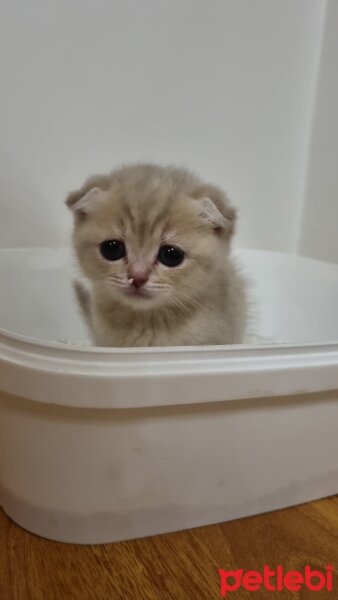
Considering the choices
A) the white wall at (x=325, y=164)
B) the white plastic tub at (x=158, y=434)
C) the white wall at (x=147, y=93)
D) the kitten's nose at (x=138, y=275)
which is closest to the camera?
the white plastic tub at (x=158, y=434)

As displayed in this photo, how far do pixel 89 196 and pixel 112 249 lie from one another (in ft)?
0.31

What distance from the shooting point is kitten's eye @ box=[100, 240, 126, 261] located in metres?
0.76

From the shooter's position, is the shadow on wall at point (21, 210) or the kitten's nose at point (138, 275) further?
the shadow on wall at point (21, 210)

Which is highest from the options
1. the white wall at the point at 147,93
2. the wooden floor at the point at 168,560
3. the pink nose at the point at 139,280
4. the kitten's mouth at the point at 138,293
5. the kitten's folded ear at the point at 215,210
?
the white wall at the point at 147,93

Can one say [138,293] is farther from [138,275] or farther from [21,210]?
[21,210]

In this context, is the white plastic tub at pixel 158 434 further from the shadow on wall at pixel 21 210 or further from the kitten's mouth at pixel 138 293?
the shadow on wall at pixel 21 210

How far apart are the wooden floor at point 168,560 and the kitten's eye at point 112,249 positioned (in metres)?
0.42

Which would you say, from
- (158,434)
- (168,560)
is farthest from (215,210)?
(168,560)

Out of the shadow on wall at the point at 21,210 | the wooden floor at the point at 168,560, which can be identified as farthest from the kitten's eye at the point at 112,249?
the shadow on wall at the point at 21,210

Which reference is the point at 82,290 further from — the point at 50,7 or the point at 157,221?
the point at 50,7

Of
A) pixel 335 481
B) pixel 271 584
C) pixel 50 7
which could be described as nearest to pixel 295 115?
pixel 50 7

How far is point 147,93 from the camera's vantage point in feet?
4.23

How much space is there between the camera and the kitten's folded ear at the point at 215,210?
77 cm

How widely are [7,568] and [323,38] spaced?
1.54 metres
